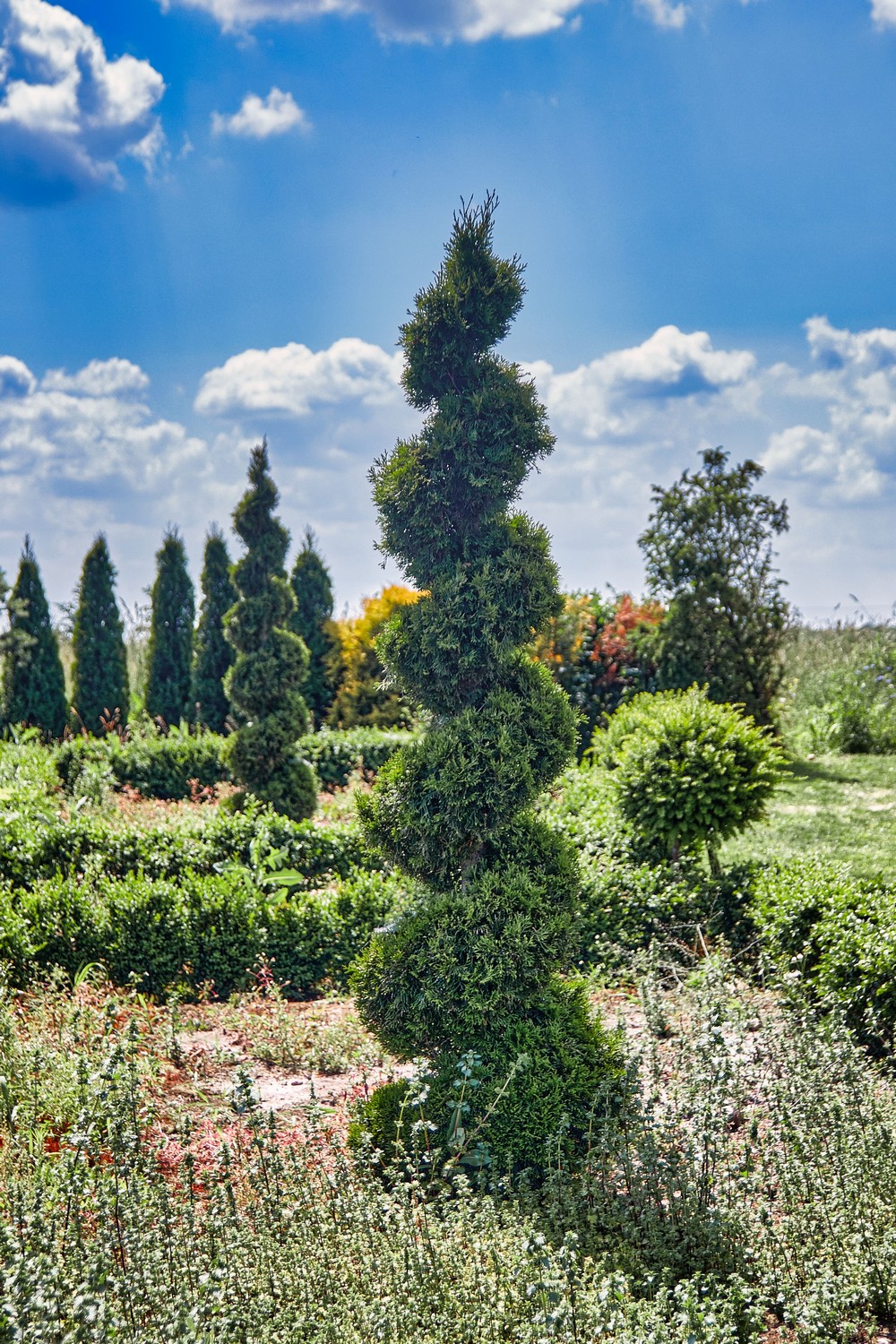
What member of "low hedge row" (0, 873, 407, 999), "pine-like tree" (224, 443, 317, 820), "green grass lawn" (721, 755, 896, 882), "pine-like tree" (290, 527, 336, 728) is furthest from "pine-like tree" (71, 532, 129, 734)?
"green grass lawn" (721, 755, 896, 882)

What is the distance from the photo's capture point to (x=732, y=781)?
6.83 meters

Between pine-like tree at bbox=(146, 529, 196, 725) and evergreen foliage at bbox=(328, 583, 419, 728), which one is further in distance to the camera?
pine-like tree at bbox=(146, 529, 196, 725)

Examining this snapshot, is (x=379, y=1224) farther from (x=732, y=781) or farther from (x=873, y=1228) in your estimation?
(x=732, y=781)

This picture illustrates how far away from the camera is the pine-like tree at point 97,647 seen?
15492 millimetres

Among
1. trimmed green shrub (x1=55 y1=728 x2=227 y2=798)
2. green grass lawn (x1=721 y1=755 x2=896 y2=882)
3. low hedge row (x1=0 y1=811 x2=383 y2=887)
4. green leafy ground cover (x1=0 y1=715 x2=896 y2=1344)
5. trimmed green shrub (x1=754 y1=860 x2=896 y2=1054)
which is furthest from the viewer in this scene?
trimmed green shrub (x1=55 y1=728 x2=227 y2=798)

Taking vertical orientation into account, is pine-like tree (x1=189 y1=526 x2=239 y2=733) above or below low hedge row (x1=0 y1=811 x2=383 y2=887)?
above

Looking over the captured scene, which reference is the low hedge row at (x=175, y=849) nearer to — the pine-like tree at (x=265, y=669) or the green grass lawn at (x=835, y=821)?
the pine-like tree at (x=265, y=669)

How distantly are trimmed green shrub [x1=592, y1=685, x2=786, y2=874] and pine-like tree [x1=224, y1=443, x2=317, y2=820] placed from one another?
3.86m

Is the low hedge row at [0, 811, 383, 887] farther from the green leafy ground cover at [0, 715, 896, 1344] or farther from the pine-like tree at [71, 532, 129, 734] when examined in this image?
the pine-like tree at [71, 532, 129, 734]

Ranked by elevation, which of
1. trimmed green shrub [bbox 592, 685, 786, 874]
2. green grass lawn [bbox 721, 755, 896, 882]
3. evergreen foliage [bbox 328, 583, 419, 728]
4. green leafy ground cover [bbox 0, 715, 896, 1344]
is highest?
evergreen foliage [bbox 328, 583, 419, 728]

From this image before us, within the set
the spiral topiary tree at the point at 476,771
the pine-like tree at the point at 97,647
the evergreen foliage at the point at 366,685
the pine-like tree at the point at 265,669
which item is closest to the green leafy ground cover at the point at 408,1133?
the spiral topiary tree at the point at 476,771

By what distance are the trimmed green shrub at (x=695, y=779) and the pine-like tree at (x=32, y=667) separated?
413 inches

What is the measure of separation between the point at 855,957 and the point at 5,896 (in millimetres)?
5108

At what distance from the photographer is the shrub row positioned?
1154 cm
